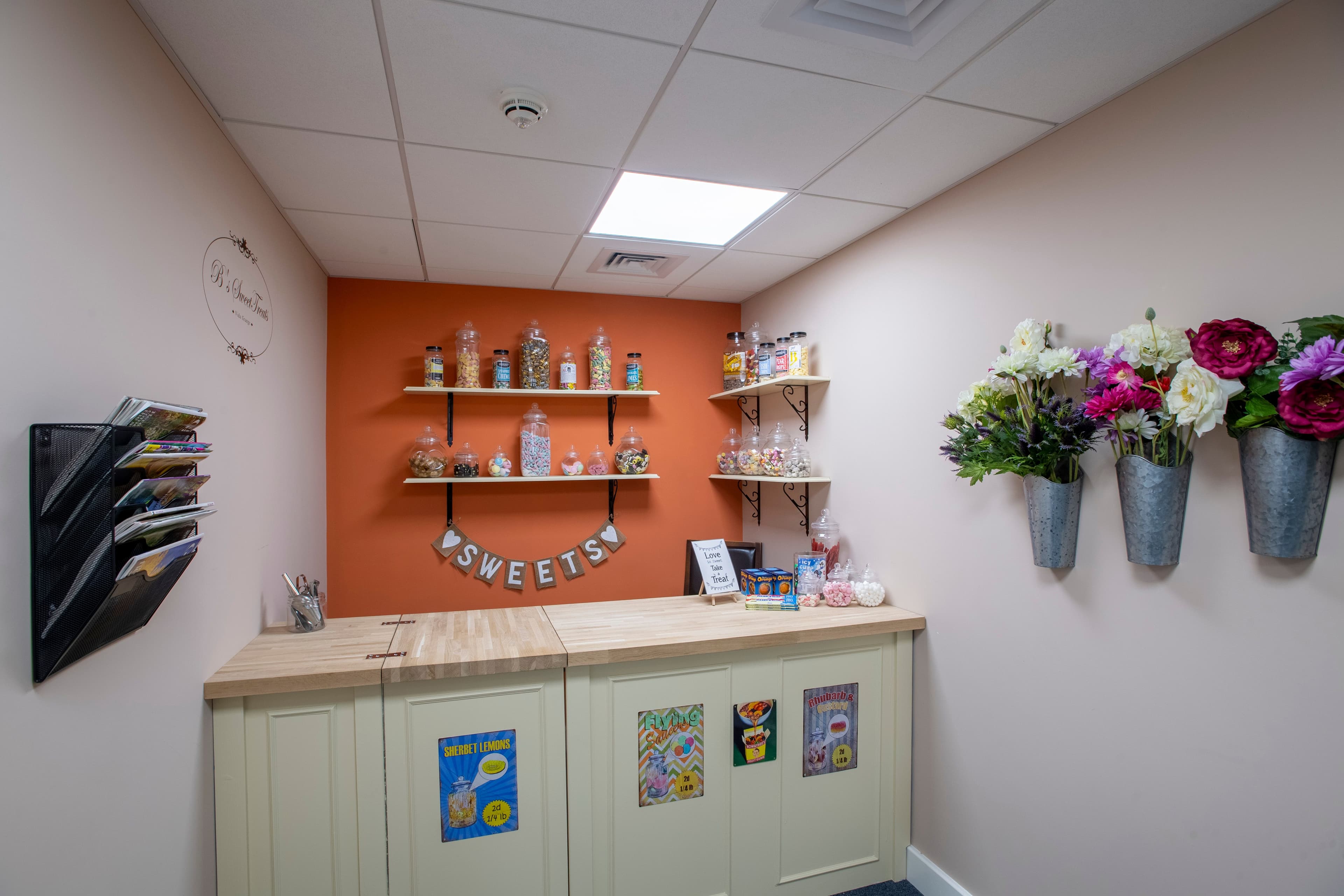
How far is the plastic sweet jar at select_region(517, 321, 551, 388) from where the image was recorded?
3484mm

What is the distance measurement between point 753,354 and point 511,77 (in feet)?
6.82

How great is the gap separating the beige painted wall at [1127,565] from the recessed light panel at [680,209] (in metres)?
0.60

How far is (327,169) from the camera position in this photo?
Result: 6.90 feet

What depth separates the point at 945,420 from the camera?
205 cm

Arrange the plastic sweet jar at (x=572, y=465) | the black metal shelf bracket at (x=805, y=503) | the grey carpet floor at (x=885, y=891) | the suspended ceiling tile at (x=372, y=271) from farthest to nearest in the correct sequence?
the plastic sweet jar at (x=572, y=465) → the black metal shelf bracket at (x=805, y=503) → the suspended ceiling tile at (x=372, y=271) → the grey carpet floor at (x=885, y=891)

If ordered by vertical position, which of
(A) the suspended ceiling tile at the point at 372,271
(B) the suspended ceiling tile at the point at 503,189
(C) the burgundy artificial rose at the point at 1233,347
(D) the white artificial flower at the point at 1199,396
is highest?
(B) the suspended ceiling tile at the point at 503,189

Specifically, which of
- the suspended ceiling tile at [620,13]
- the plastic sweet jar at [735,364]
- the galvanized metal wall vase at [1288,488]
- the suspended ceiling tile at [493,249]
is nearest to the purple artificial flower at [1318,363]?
the galvanized metal wall vase at [1288,488]

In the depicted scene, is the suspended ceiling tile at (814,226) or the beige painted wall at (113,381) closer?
the beige painted wall at (113,381)

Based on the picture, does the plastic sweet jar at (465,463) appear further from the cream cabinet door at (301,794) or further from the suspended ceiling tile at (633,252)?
the cream cabinet door at (301,794)

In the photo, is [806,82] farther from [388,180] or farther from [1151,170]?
[388,180]

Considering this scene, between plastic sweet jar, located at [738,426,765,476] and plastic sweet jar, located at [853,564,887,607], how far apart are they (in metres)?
0.85

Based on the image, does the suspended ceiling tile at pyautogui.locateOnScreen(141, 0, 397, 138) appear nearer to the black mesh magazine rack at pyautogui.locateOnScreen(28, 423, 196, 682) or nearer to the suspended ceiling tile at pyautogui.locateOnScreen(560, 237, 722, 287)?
the black mesh magazine rack at pyautogui.locateOnScreen(28, 423, 196, 682)

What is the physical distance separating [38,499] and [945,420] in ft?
6.87

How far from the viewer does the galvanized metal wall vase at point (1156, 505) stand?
1.54 m
